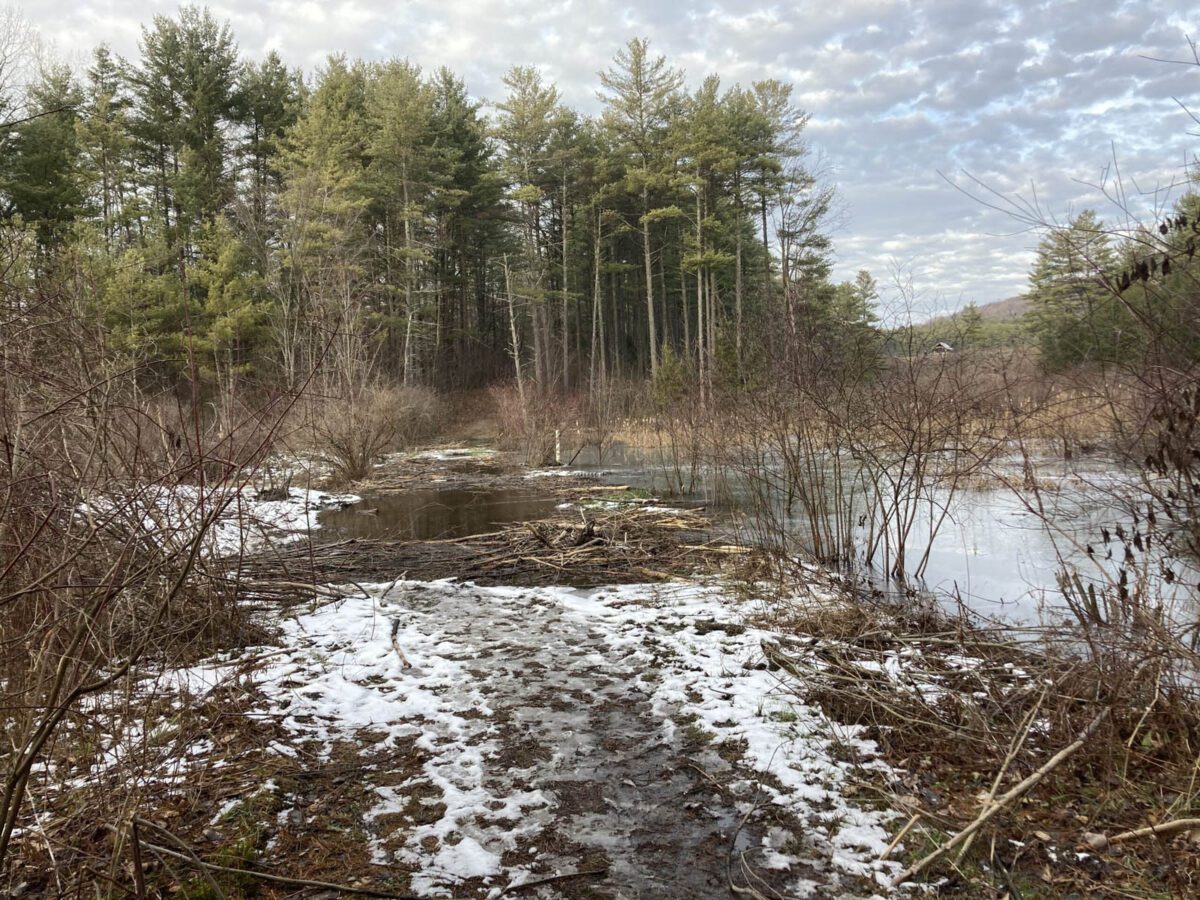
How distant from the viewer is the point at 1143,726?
3357 millimetres

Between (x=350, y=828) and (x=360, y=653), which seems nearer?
(x=350, y=828)

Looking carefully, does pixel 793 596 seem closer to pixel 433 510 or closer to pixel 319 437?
pixel 433 510

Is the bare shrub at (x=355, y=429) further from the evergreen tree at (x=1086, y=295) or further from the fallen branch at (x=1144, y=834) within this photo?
the fallen branch at (x=1144, y=834)

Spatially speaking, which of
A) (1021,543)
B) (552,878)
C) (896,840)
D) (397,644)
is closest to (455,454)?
(1021,543)

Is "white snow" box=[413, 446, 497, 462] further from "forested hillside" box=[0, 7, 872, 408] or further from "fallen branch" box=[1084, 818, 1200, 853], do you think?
"fallen branch" box=[1084, 818, 1200, 853]

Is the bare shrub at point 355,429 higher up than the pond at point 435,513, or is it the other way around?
the bare shrub at point 355,429

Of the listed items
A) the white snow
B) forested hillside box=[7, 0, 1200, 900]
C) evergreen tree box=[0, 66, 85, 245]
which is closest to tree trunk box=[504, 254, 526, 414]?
the white snow

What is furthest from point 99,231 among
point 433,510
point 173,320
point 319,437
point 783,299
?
point 783,299

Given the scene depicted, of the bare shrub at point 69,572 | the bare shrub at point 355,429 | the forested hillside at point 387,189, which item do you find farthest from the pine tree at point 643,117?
the bare shrub at point 69,572

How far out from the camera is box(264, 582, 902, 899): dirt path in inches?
104

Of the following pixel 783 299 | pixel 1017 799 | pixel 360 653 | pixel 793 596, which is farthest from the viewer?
pixel 783 299

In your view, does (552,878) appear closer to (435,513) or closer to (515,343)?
(435,513)

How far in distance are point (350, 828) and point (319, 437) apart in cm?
1242

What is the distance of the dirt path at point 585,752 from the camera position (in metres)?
2.65
